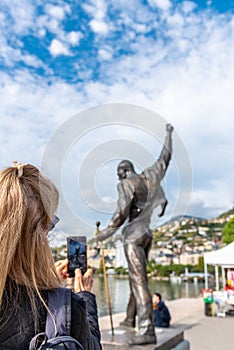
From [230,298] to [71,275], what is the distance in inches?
490

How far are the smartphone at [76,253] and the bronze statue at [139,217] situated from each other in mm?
3926

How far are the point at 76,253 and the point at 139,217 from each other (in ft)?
14.4

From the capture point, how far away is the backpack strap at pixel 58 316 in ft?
4.56

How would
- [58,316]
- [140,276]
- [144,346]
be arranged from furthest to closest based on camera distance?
[140,276] → [144,346] → [58,316]

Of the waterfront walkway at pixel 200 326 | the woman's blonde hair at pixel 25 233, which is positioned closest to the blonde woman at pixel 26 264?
the woman's blonde hair at pixel 25 233

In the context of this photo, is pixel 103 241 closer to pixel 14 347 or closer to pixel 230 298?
pixel 14 347

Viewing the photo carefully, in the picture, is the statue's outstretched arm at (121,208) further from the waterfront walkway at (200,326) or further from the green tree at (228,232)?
the green tree at (228,232)

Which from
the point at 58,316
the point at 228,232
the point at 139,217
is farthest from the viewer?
the point at 228,232

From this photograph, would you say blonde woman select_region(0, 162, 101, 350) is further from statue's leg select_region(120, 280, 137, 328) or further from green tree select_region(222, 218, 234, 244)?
green tree select_region(222, 218, 234, 244)

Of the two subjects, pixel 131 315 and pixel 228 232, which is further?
pixel 228 232

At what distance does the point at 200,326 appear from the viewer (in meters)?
10.8

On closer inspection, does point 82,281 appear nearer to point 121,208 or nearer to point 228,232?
point 121,208

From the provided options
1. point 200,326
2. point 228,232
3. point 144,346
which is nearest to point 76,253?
point 144,346

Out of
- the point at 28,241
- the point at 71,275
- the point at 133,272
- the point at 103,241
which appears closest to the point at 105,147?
the point at 71,275
